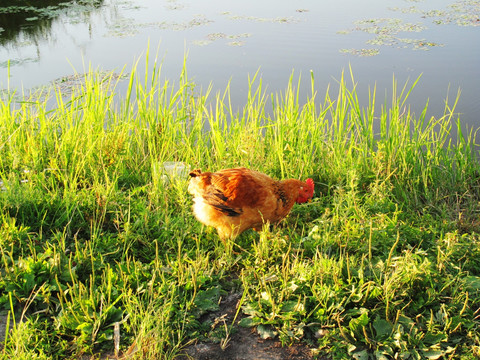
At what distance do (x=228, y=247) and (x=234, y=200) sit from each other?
0.33 m

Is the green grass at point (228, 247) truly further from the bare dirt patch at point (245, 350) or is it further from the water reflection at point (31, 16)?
the water reflection at point (31, 16)

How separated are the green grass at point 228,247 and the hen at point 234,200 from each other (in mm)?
128

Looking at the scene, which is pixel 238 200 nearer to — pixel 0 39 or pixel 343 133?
pixel 343 133

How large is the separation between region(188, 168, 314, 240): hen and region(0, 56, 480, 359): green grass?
13 cm

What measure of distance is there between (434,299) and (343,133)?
7.15 feet

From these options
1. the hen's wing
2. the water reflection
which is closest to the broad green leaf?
the hen's wing

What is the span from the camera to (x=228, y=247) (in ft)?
10.3

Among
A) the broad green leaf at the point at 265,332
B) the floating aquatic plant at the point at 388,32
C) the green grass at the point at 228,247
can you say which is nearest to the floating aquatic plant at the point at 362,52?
the floating aquatic plant at the point at 388,32

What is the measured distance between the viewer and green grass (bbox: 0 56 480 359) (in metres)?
2.46

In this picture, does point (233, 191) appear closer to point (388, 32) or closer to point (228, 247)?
point (228, 247)

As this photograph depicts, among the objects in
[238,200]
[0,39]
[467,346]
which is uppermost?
[0,39]

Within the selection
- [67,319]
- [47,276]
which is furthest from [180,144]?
[67,319]

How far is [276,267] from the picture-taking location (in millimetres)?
2797

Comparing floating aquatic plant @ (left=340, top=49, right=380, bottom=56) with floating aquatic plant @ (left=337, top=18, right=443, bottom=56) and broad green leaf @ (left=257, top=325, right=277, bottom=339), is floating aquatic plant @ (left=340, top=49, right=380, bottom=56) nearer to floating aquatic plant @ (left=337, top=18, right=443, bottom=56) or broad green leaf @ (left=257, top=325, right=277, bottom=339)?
floating aquatic plant @ (left=337, top=18, right=443, bottom=56)
